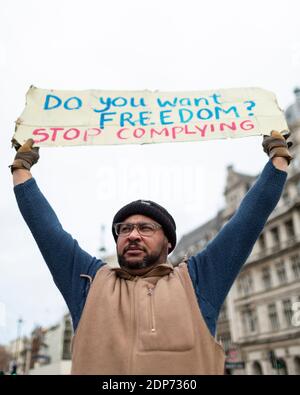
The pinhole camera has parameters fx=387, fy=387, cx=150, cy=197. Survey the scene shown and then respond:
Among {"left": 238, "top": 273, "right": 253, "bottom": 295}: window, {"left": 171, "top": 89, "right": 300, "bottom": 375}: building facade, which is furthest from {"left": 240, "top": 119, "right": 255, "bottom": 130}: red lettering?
{"left": 238, "top": 273, "right": 253, "bottom": 295}: window

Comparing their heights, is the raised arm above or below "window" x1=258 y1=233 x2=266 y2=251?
below

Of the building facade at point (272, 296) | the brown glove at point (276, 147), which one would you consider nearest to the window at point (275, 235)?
the building facade at point (272, 296)

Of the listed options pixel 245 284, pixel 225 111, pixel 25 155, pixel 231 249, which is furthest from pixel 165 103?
pixel 245 284

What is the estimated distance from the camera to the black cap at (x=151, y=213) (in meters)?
2.39

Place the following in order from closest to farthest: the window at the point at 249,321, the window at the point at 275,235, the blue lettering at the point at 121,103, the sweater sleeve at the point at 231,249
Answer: the sweater sleeve at the point at 231,249
the blue lettering at the point at 121,103
the window at the point at 249,321
the window at the point at 275,235

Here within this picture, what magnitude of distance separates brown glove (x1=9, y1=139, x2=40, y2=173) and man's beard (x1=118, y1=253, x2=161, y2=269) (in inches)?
33.7

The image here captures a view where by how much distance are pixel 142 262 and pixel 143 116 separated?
4.69ft

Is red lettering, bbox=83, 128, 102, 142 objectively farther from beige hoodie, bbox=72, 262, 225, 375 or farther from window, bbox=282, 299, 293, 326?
→ window, bbox=282, 299, 293, 326

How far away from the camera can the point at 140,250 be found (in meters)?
2.21

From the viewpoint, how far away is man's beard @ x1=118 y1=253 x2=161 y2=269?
215cm

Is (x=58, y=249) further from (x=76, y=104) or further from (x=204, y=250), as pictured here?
(x=76, y=104)

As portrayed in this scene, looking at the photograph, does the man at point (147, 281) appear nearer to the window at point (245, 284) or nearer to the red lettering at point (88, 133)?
the red lettering at point (88, 133)

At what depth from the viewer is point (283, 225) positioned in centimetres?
3244

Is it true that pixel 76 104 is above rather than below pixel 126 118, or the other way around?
above
